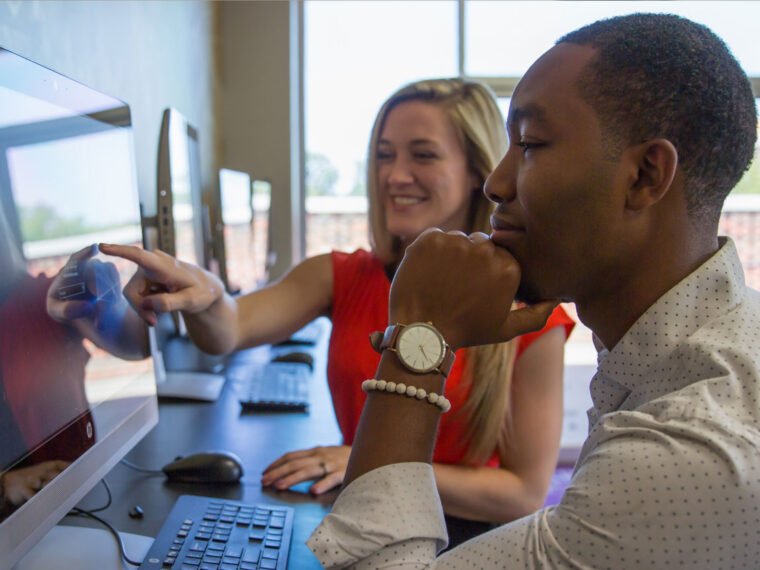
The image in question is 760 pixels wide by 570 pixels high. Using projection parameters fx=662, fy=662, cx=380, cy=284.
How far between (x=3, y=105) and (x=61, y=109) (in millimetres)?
128

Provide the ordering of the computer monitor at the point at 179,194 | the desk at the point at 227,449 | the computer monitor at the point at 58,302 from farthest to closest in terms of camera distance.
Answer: the computer monitor at the point at 179,194, the desk at the point at 227,449, the computer monitor at the point at 58,302

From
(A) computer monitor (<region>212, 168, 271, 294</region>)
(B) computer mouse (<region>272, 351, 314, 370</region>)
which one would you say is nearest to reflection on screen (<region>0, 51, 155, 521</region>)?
(B) computer mouse (<region>272, 351, 314, 370</region>)

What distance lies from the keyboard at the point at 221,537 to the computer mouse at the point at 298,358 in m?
1.02

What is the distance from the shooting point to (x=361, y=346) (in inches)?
50.2

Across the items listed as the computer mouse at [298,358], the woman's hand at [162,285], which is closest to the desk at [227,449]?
the computer mouse at [298,358]

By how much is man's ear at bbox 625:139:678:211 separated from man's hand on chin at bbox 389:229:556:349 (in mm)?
148

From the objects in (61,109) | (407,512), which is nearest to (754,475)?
(407,512)

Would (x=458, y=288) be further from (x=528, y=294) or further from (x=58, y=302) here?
(x=58, y=302)

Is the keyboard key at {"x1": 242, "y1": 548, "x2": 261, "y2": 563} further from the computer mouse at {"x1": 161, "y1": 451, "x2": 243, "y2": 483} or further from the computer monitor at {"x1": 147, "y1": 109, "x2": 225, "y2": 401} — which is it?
the computer monitor at {"x1": 147, "y1": 109, "x2": 225, "y2": 401}

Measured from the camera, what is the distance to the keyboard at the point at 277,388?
1430 millimetres

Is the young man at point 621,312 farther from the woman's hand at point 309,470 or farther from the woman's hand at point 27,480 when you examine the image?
the woman's hand at point 309,470

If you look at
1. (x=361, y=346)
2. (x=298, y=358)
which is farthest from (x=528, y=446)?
(x=298, y=358)

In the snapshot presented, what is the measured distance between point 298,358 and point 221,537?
115 centimetres

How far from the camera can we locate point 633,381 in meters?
0.65
